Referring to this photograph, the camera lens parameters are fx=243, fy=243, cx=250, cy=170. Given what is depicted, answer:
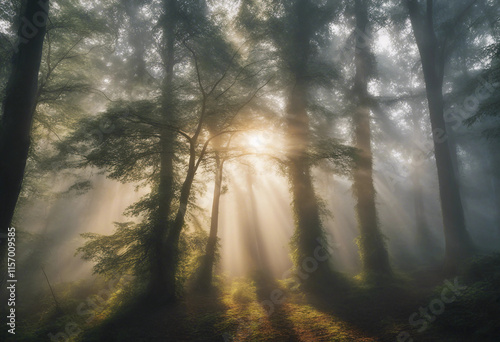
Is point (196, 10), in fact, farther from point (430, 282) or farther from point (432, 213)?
point (432, 213)

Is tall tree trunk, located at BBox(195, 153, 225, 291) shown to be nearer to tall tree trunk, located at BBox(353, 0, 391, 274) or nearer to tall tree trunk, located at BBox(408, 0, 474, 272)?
tall tree trunk, located at BBox(353, 0, 391, 274)

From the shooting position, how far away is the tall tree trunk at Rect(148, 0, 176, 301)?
27.0 ft

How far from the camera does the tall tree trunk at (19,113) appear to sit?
4.27m

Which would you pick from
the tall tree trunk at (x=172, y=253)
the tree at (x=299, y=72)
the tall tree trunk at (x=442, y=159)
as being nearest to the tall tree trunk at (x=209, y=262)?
the tall tree trunk at (x=172, y=253)

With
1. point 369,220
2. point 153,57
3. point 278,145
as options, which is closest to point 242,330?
point 278,145

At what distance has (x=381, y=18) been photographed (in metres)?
12.7

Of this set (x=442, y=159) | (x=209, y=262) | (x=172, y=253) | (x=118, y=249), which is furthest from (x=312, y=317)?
(x=442, y=159)

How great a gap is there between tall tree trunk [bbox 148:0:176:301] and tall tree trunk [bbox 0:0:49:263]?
374 cm

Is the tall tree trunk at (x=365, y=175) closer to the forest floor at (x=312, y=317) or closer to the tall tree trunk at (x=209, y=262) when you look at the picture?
the forest floor at (x=312, y=317)

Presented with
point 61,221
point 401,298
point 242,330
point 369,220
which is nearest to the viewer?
point 242,330

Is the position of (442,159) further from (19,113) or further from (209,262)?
(19,113)

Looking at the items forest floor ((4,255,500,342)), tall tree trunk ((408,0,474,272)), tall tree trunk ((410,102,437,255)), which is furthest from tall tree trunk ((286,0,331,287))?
tall tree trunk ((410,102,437,255))

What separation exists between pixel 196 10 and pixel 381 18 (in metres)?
9.59

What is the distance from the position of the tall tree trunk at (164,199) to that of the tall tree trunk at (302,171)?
202 inches
